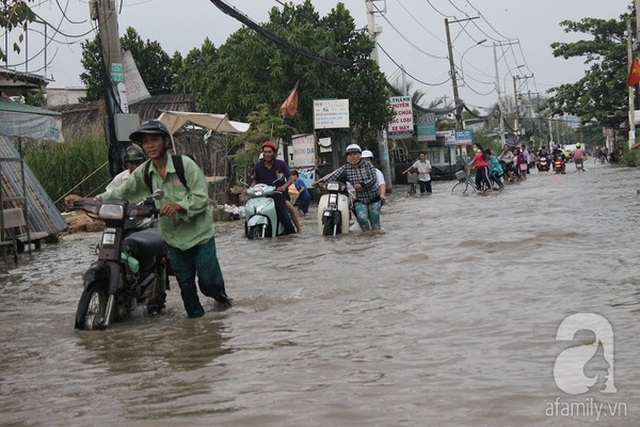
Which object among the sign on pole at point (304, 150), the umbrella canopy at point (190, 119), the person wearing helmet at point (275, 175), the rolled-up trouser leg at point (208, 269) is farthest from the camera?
the sign on pole at point (304, 150)

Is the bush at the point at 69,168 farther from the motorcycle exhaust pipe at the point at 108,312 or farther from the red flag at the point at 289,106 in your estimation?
the motorcycle exhaust pipe at the point at 108,312

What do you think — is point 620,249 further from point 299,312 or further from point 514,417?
point 514,417

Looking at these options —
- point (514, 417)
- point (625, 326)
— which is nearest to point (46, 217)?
point (625, 326)

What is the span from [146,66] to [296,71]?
1060cm

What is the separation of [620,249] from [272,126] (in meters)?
15.4

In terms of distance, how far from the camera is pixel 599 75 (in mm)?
50500

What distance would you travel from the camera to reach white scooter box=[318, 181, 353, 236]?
13.6m

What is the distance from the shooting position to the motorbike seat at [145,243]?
22.3 ft

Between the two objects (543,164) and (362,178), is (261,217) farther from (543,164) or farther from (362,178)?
(543,164)

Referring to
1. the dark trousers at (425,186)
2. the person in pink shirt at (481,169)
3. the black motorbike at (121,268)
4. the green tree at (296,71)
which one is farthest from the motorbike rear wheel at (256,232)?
the dark trousers at (425,186)

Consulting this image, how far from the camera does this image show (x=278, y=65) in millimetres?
29125

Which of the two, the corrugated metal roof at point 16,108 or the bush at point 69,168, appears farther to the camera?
the bush at point 69,168

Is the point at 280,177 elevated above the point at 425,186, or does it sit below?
above
